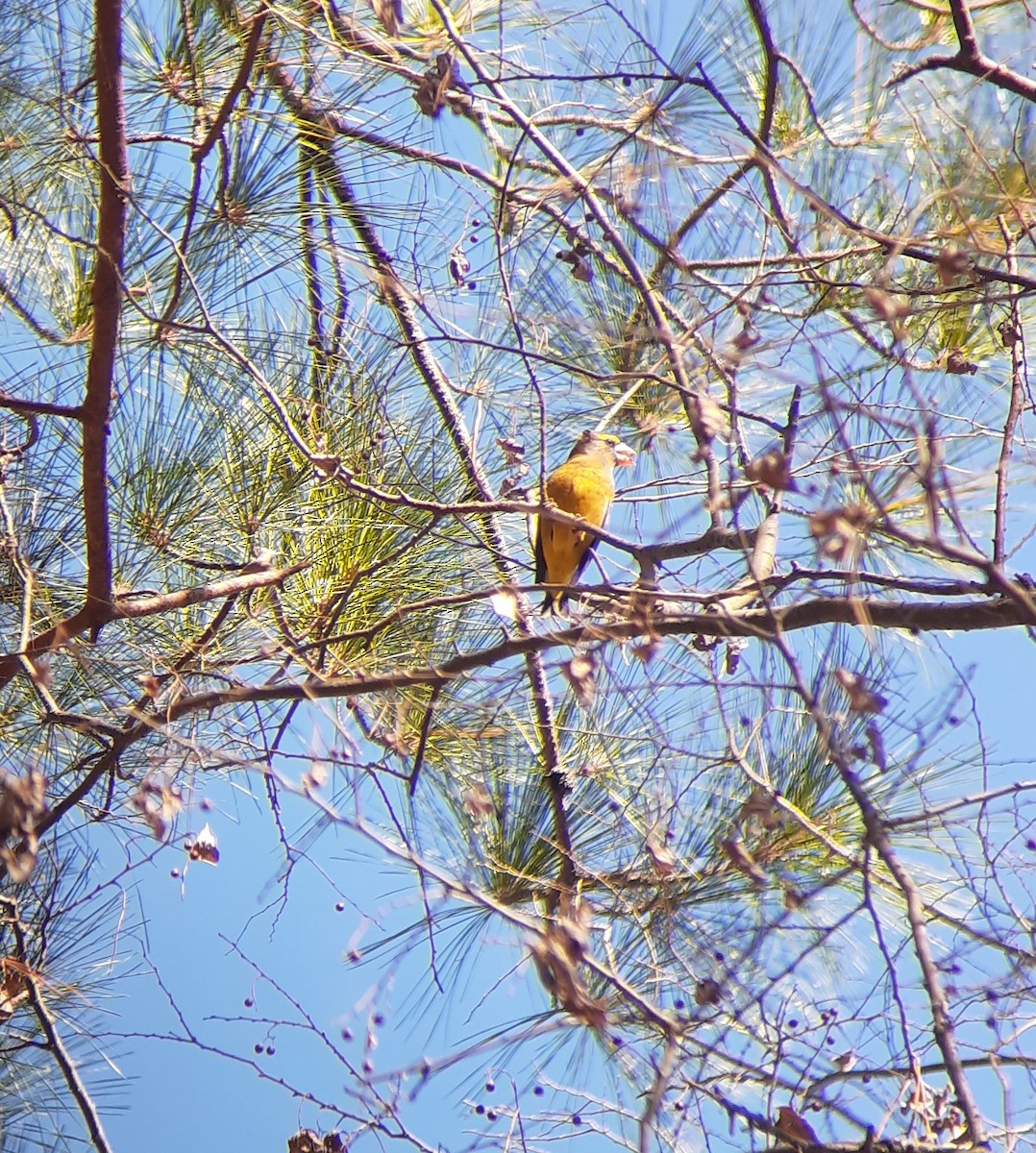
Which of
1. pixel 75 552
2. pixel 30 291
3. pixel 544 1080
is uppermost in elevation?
pixel 30 291

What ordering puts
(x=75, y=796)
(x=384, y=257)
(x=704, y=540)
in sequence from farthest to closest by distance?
(x=384, y=257) → (x=75, y=796) → (x=704, y=540)

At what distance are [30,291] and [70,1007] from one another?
0.96m

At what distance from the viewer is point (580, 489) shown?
1.91 m

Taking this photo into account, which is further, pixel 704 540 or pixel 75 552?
pixel 75 552

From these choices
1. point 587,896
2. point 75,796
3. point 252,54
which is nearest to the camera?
point 252,54

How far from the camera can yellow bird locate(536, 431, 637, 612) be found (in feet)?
6.20

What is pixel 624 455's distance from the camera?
1.83 meters

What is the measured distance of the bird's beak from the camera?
1814 mm

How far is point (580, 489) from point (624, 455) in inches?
4.1

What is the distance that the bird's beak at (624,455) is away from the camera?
1.81 meters

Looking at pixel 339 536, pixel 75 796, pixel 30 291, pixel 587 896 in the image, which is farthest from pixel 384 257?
pixel 587 896

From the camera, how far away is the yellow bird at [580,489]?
189 centimetres

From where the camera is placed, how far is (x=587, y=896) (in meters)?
1.70

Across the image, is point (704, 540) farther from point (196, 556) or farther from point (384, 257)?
point (196, 556)
